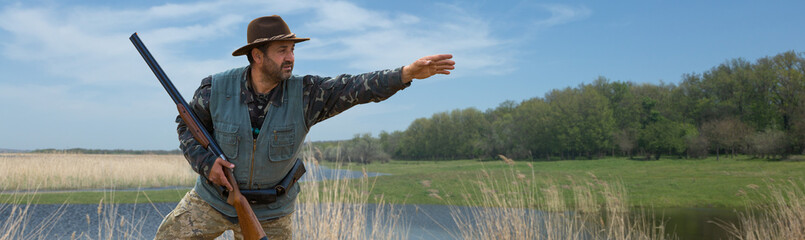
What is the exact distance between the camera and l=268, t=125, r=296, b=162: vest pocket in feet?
8.66

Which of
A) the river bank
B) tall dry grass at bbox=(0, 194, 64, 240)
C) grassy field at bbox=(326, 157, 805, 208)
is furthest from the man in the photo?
grassy field at bbox=(326, 157, 805, 208)

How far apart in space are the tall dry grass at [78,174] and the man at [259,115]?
14.5 m

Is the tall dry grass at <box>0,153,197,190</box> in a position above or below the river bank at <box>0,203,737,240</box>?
above

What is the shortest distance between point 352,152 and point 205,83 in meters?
29.3

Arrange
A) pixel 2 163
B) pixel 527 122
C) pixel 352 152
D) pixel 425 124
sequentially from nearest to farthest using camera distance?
pixel 2 163 < pixel 352 152 < pixel 527 122 < pixel 425 124

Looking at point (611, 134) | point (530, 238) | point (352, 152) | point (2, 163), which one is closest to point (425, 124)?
point (611, 134)

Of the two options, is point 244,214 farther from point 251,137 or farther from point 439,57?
point 439,57

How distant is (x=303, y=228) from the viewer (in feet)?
17.3

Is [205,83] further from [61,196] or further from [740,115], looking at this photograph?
[740,115]

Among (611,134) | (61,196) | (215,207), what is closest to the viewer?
(215,207)

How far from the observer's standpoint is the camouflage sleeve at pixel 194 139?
2.60 meters

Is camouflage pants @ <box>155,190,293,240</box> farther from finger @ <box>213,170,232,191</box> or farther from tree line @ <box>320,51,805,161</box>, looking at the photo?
tree line @ <box>320,51,805,161</box>

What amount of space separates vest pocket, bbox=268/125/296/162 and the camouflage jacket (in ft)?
0.40

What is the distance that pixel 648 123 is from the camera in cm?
4306
